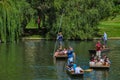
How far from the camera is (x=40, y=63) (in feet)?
138

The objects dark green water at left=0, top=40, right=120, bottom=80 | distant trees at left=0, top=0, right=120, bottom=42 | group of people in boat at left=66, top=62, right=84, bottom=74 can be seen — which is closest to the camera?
group of people in boat at left=66, top=62, right=84, bottom=74

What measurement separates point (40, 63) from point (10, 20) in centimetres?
2043

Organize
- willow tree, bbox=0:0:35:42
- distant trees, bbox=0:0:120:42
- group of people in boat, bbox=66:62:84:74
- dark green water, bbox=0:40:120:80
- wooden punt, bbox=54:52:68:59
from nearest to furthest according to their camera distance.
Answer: group of people in boat, bbox=66:62:84:74 < dark green water, bbox=0:40:120:80 < wooden punt, bbox=54:52:68:59 < willow tree, bbox=0:0:35:42 < distant trees, bbox=0:0:120:42

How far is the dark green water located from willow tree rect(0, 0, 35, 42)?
2.15 m

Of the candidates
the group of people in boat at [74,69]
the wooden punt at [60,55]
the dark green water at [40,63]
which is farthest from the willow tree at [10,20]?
the group of people in boat at [74,69]

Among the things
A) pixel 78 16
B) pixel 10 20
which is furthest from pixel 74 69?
pixel 78 16

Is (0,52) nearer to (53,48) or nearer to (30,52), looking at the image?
(30,52)

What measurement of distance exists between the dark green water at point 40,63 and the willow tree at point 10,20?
7.04ft

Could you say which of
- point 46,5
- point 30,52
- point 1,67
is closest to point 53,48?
point 30,52

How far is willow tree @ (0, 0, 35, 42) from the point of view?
6038 cm

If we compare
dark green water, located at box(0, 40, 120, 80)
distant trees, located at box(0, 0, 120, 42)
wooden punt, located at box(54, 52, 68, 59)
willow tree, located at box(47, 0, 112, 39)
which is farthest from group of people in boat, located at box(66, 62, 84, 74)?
willow tree, located at box(47, 0, 112, 39)

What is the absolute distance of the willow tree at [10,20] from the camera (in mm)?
60375

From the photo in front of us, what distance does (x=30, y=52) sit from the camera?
51969 mm

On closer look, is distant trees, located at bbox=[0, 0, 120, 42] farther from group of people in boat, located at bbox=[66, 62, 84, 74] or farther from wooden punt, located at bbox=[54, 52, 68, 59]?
group of people in boat, located at bbox=[66, 62, 84, 74]
